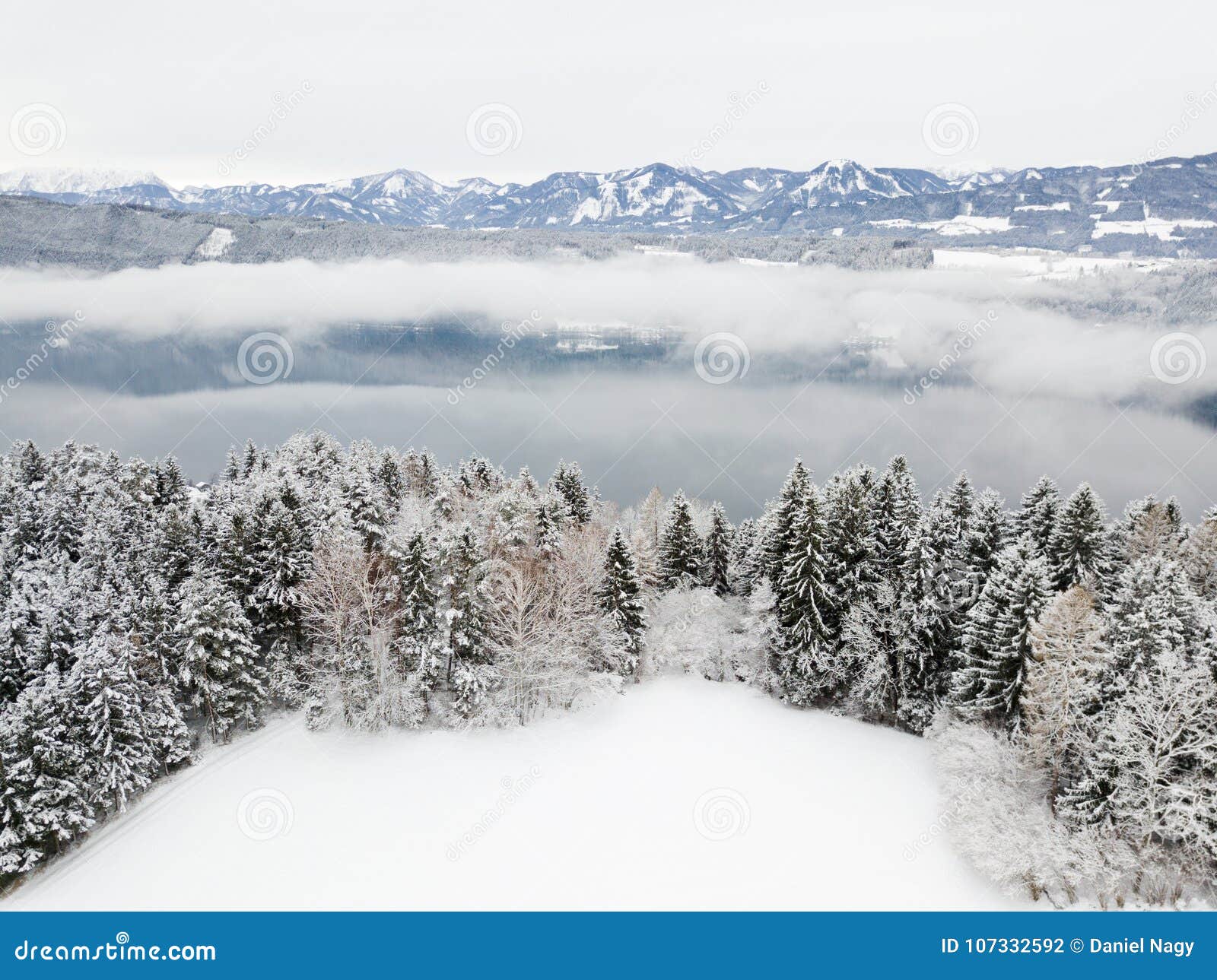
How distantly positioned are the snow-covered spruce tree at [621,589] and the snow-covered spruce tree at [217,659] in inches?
716

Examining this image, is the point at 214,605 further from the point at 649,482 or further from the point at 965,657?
the point at 649,482

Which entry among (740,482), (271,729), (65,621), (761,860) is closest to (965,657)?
(761,860)

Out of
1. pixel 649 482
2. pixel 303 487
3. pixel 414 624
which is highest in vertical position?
pixel 303 487

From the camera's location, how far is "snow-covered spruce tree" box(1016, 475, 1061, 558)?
35.6 metres

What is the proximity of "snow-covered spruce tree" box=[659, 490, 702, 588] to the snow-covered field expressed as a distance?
39.8 ft

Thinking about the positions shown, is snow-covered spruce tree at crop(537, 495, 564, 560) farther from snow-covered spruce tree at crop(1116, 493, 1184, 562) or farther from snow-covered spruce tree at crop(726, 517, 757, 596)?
snow-covered spruce tree at crop(1116, 493, 1184, 562)

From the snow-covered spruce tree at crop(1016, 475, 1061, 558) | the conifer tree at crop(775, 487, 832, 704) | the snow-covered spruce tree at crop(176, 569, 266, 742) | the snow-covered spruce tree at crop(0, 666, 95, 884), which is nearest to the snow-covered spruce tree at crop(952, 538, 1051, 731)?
the snow-covered spruce tree at crop(1016, 475, 1061, 558)

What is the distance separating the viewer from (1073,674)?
1021 inches

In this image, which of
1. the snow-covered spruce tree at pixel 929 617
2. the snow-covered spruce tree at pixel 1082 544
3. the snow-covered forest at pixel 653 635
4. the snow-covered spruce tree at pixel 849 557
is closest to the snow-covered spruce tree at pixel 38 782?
the snow-covered forest at pixel 653 635

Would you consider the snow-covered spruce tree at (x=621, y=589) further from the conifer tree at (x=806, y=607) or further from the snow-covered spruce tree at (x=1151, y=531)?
the snow-covered spruce tree at (x=1151, y=531)

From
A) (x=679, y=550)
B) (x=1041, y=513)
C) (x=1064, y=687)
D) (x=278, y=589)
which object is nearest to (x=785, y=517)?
(x=679, y=550)

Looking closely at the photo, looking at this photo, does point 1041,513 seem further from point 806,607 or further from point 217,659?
point 217,659

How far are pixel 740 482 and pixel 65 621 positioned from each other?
312 feet

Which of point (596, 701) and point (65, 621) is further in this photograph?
point (596, 701)
